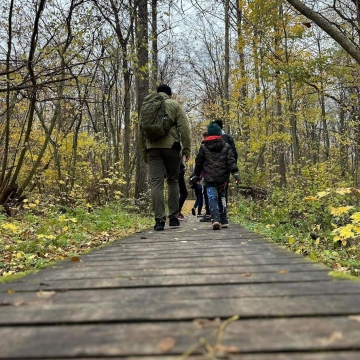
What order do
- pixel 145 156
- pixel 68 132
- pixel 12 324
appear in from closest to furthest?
pixel 12 324 < pixel 145 156 < pixel 68 132

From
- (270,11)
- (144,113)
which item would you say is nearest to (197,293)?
(144,113)

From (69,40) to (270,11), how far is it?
621 centimetres

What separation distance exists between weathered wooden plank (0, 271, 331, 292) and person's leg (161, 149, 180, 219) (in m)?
3.78

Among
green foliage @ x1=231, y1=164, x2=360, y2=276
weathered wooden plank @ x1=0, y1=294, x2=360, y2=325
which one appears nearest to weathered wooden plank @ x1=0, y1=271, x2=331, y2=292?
weathered wooden plank @ x1=0, y1=294, x2=360, y2=325

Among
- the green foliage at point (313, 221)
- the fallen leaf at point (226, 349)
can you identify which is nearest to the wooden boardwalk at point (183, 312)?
the fallen leaf at point (226, 349)

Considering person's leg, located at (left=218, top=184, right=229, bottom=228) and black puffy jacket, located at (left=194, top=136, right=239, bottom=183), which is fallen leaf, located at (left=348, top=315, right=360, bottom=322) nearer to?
black puffy jacket, located at (left=194, top=136, right=239, bottom=183)

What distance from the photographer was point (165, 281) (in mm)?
2371

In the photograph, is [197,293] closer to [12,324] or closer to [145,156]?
[12,324]

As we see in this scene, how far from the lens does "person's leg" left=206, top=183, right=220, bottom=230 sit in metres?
6.13

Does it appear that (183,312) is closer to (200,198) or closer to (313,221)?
(313,221)

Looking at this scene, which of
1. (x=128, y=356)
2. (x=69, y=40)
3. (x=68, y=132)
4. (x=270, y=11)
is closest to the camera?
(x=128, y=356)

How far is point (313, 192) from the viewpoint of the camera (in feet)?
26.9

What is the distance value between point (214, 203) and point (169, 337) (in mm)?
4948

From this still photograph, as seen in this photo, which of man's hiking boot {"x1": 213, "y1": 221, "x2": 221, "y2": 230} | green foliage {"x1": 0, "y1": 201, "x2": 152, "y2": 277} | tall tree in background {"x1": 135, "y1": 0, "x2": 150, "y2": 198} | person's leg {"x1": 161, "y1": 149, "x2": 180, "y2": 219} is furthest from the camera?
→ tall tree in background {"x1": 135, "y1": 0, "x2": 150, "y2": 198}
